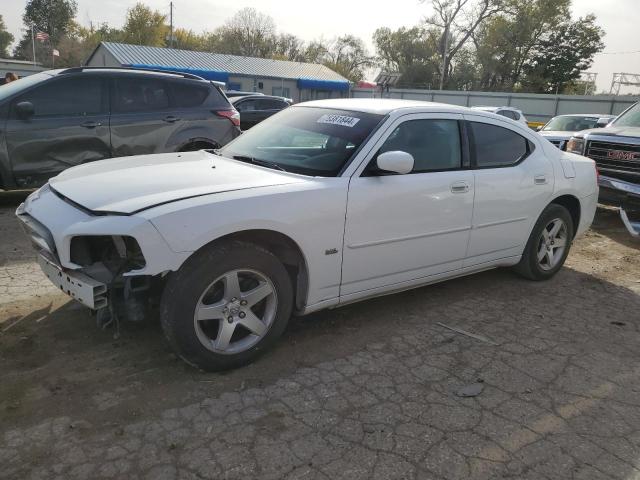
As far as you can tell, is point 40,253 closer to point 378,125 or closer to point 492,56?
point 378,125

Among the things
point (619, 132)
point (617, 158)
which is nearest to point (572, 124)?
point (619, 132)

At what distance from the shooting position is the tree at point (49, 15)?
7881 centimetres

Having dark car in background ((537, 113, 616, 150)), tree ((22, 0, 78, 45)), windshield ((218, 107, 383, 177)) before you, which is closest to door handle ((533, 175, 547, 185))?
windshield ((218, 107, 383, 177))

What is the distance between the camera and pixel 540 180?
15.4ft

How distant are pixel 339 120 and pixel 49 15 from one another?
303 ft

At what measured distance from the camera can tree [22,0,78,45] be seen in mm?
78812

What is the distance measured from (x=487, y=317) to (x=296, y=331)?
1611 mm

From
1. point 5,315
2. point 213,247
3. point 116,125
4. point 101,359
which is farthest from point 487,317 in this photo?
point 116,125

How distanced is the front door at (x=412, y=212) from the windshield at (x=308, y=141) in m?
0.19

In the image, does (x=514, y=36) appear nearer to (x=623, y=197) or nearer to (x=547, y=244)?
(x=623, y=197)

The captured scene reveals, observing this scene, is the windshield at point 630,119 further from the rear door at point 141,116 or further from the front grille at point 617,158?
the rear door at point 141,116

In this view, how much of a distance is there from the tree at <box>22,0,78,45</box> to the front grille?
289 feet

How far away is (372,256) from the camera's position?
358 centimetres

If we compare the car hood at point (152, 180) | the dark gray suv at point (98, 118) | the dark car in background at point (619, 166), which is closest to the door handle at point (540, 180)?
the car hood at point (152, 180)
